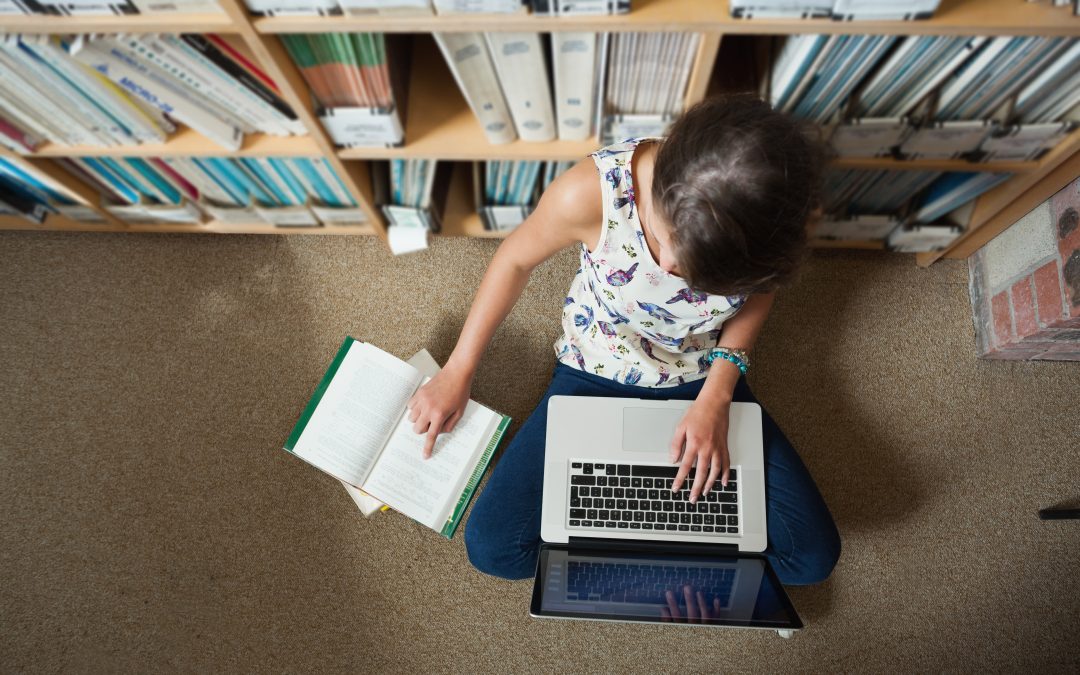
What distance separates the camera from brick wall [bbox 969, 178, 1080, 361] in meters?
1.16

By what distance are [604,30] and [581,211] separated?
0.23 metres

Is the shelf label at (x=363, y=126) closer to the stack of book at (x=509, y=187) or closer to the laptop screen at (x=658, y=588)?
the stack of book at (x=509, y=187)

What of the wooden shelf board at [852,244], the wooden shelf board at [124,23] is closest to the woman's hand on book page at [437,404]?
the wooden shelf board at [124,23]

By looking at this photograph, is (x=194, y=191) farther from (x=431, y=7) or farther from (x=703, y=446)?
(x=703, y=446)

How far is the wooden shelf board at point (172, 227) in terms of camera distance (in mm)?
1477

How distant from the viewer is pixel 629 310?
0.98 m

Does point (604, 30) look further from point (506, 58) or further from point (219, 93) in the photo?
point (219, 93)

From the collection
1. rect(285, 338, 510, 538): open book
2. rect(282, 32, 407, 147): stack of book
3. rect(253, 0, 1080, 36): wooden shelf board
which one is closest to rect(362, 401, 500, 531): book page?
rect(285, 338, 510, 538): open book

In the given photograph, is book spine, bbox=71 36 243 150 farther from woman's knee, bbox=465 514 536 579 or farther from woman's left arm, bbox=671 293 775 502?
woman's left arm, bbox=671 293 775 502

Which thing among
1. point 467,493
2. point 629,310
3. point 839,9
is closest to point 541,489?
point 467,493

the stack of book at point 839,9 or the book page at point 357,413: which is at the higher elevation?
the stack of book at point 839,9

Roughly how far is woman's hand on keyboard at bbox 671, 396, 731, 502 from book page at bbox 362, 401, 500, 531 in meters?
0.36

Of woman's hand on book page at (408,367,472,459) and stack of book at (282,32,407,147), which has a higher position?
stack of book at (282,32,407,147)

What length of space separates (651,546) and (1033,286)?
3.11 ft
